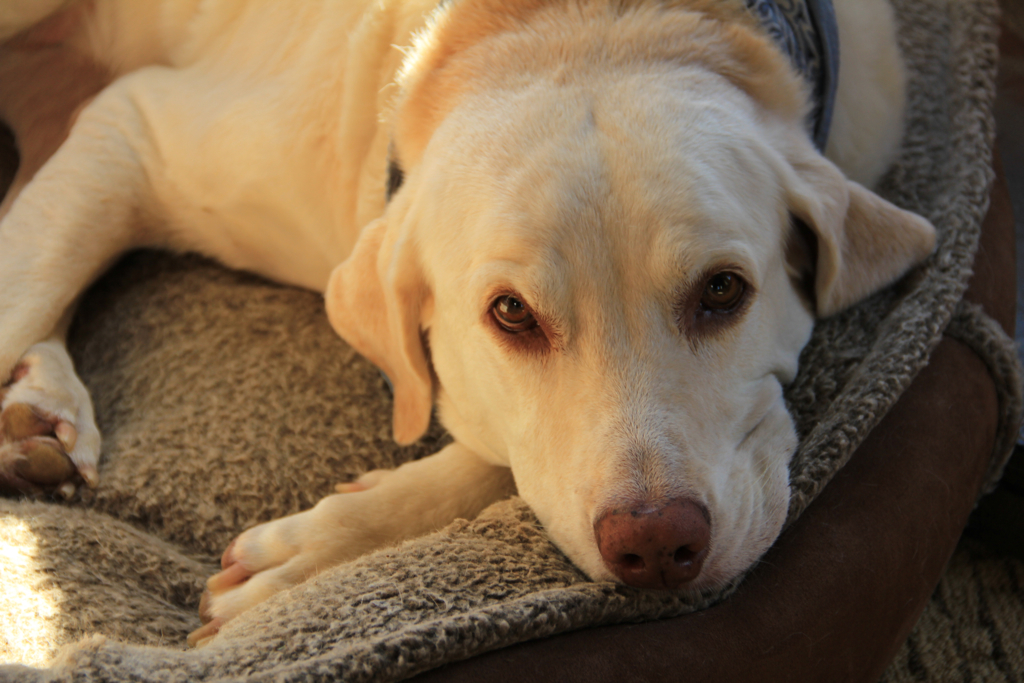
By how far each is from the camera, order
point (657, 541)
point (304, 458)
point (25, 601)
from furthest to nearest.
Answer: point (304, 458) < point (25, 601) < point (657, 541)

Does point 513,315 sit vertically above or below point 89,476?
above

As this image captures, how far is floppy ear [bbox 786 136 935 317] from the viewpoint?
1.74 meters

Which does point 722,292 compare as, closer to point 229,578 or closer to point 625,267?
point 625,267

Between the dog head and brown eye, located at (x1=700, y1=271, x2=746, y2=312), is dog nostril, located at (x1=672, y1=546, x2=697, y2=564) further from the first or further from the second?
brown eye, located at (x1=700, y1=271, x2=746, y2=312)

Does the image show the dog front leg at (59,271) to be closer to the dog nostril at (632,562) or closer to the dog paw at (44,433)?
the dog paw at (44,433)

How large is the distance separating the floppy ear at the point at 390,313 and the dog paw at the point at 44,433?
727 mm

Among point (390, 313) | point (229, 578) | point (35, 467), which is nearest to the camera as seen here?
point (229, 578)

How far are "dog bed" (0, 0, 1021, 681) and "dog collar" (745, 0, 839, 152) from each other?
40 centimetres

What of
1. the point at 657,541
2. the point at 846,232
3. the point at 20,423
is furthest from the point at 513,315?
the point at 20,423

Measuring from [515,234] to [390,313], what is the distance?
0.48 meters

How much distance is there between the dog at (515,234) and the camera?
57.7 inches

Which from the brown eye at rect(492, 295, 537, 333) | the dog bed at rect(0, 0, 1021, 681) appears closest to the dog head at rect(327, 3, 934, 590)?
the brown eye at rect(492, 295, 537, 333)

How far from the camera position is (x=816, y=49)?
6.64 feet

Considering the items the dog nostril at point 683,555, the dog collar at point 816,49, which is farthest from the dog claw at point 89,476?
the dog collar at point 816,49
